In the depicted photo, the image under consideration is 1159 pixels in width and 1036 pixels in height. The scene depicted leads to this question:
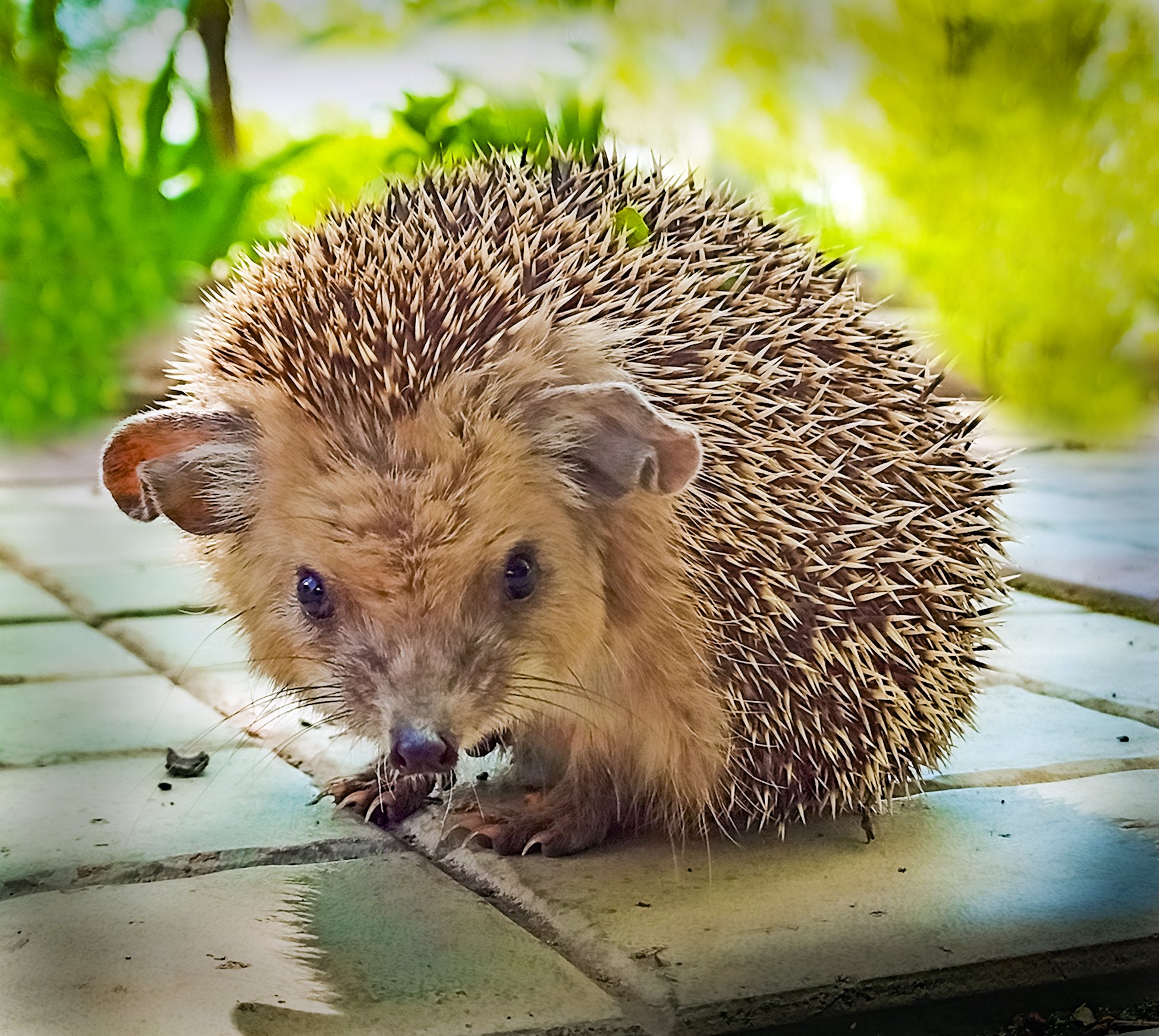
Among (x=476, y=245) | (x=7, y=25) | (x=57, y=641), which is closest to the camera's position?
(x=7, y=25)

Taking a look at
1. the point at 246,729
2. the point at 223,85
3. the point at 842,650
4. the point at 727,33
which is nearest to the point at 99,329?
the point at 223,85

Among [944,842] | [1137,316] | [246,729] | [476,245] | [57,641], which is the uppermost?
[476,245]

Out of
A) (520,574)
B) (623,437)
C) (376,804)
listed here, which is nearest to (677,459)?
(623,437)

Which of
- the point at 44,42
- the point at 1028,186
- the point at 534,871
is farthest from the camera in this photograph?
the point at 534,871

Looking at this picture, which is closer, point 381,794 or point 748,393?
point 748,393

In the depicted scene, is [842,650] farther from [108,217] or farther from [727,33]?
[108,217]

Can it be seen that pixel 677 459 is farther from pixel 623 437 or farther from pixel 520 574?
pixel 520 574

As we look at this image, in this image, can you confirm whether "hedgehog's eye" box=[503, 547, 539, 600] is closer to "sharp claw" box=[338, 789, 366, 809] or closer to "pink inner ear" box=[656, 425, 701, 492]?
"pink inner ear" box=[656, 425, 701, 492]
